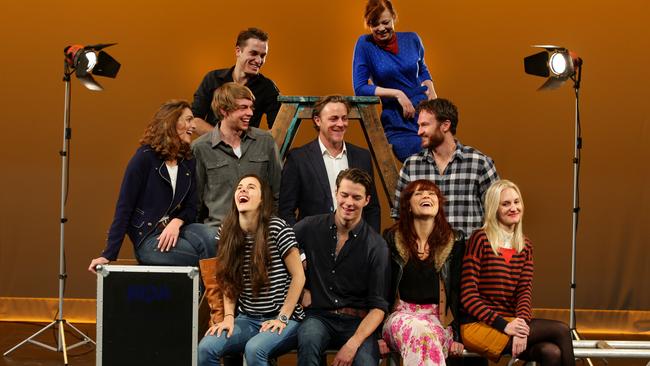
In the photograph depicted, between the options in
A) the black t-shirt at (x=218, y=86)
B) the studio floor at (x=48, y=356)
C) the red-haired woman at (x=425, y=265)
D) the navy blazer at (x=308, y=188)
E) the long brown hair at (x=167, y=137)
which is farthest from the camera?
the studio floor at (x=48, y=356)

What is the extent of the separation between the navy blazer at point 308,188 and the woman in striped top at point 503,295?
2.11ft

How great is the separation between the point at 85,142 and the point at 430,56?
2.79 meters

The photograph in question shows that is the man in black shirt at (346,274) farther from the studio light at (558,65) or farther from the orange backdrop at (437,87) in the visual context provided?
the orange backdrop at (437,87)

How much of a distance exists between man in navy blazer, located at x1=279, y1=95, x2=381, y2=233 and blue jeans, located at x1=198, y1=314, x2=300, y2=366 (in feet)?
2.23

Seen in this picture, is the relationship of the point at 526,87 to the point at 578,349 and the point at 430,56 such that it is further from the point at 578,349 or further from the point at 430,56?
the point at 578,349

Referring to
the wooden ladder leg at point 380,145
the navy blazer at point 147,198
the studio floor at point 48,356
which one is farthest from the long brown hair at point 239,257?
the studio floor at point 48,356

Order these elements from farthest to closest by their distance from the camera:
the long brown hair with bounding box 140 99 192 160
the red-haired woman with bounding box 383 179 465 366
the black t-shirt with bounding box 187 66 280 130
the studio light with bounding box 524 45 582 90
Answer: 1. the studio light with bounding box 524 45 582 90
2. the black t-shirt with bounding box 187 66 280 130
3. the long brown hair with bounding box 140 99 192 160
4. the red-haired woman with bounding box 383 179 465 366

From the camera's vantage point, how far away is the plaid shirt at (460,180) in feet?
15.3

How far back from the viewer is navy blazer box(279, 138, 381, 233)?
186 inches

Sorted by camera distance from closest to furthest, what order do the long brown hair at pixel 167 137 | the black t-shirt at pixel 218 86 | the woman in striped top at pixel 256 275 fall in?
1. the woman in striped top at pixel 256 275
2. the long brown hair at pixel 167 137
3. the black t-shirt at pixel 218 86

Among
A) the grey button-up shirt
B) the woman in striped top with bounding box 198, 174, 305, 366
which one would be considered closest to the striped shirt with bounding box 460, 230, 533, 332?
the woman in striped top with bounding box 198, 174, 305, 366

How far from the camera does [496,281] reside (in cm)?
428

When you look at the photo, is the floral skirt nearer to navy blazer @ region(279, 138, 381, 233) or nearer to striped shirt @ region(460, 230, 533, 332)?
striped shirt @ region(460, 230, 533, 332)

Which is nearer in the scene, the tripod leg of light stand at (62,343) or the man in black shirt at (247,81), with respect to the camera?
the man in black shirt at (247,81)
